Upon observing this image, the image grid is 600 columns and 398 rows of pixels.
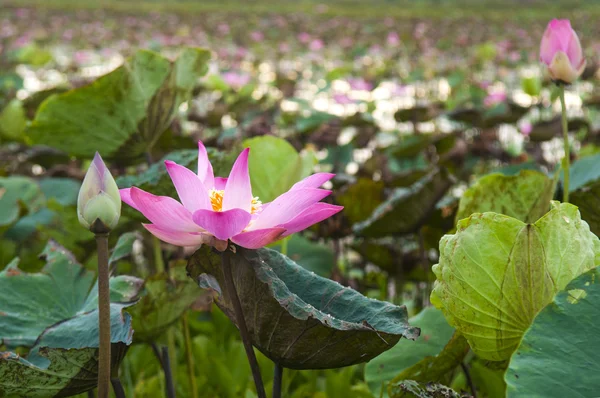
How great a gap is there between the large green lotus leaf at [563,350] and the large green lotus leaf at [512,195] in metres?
0.35

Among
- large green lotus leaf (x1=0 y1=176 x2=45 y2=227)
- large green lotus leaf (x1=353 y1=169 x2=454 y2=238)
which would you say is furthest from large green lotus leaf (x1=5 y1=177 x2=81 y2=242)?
large green lotus leaf (x1=353 y1=169 x2=454 y2=238)

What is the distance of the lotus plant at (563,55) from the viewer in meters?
0.80

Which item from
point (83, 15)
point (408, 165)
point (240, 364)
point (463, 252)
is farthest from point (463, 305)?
point (83, 15)

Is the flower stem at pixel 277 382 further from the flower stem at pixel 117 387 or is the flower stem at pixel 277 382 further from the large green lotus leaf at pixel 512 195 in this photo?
the large green lotus leaf at pixel 512 195

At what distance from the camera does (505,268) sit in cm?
60

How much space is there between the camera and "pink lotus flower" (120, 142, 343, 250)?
0.54 m

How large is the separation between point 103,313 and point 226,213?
12cm

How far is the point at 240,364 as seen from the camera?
4.31 ft

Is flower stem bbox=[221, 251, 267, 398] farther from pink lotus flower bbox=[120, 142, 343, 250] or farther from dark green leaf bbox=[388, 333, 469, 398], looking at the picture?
dark green leaf bbox=[388, 333, 469, 398]

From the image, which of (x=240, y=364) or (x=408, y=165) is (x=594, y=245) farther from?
(x=408, y=165)

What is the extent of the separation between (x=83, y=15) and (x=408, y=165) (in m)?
9.85

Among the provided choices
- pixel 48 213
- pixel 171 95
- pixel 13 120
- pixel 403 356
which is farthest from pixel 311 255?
pixel 13 120

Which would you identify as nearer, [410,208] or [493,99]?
[410,208]

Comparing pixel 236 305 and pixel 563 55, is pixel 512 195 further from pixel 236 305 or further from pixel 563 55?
pixel 236 305
